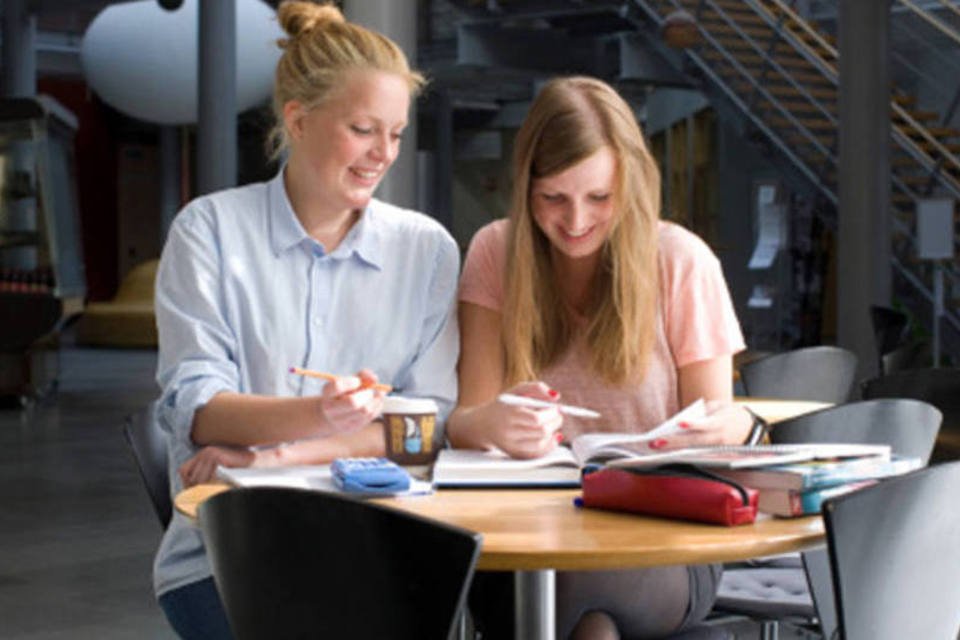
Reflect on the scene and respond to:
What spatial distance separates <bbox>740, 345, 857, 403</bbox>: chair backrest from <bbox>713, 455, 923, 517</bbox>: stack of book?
3.03m

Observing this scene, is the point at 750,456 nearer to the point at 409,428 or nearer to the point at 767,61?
the point at 409,428

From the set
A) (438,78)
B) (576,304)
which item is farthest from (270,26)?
(576,304)

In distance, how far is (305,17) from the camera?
9.25 ft

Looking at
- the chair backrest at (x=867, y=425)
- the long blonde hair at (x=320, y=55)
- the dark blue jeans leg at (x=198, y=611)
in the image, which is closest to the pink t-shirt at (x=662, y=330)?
the chair backrest at (x=867, y=425)

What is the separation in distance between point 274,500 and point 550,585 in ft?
1.53

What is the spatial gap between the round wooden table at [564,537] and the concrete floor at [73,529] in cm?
277

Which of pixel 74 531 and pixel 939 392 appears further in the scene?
pixel 74 531

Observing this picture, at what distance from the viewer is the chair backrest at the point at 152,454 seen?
2926 mm

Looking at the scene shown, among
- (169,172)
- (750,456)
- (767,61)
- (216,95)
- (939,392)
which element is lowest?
(169,172)

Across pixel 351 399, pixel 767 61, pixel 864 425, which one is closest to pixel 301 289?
pixel 351 399

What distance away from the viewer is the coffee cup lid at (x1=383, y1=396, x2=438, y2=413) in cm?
263

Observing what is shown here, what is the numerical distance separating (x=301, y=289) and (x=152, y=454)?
0.47 metres

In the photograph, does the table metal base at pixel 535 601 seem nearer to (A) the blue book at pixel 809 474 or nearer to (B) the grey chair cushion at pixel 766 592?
(A) the blue book at pixel 809 474

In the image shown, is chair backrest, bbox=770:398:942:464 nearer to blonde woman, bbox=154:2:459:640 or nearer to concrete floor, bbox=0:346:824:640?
concrete floor, bbox=0:346:824:640
